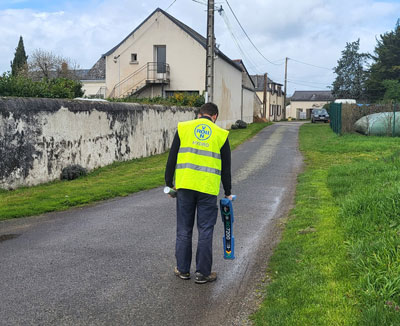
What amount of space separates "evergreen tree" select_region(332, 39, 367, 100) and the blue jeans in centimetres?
6841

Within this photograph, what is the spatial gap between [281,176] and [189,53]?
20.2 metres

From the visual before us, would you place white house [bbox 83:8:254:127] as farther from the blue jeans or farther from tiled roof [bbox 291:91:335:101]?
tiled roof [bbox 291:91:335:101]

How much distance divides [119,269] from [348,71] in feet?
237

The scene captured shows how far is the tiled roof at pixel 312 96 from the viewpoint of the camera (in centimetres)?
9582

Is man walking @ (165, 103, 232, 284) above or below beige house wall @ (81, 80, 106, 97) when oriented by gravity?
below

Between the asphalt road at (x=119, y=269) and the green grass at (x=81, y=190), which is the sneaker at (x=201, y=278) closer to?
the asphalt road at (x=119, y=269)

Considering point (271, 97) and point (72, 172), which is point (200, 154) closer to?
point (72, 172)

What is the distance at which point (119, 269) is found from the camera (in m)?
5.13

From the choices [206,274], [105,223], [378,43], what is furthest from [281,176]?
[378,43]

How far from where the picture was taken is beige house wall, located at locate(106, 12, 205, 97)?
31.0 meters

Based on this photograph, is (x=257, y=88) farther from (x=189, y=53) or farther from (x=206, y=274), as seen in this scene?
(x=206, y=274)

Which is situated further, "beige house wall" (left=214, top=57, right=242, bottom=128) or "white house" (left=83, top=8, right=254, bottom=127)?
"beige house wall" (left=214, top=57, right=242, bottom=128)

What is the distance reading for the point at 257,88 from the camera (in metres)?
74.8

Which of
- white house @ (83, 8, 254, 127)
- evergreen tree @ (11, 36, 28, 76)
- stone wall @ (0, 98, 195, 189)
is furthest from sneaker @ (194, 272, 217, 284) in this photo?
evergreen tree @ (11, 36, 28, 76)
